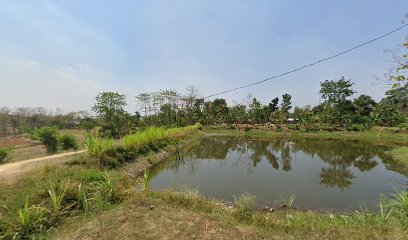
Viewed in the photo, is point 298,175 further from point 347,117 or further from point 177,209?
point 347,117

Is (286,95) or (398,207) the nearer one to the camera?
(398,207)

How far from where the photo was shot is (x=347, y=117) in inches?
1281

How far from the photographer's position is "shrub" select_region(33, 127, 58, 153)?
1271 centimetres

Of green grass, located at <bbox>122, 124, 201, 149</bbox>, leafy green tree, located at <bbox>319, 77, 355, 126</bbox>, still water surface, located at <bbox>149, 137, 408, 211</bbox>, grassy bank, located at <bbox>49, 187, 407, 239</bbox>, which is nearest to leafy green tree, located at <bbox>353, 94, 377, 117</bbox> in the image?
leafy green tree, located at <bbox>319, 77, 355, 126</bbox>

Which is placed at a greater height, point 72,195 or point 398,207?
point 72,195

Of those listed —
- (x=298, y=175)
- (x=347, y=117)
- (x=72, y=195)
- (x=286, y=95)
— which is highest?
(x=286, y=95)

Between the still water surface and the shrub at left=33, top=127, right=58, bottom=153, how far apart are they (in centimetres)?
593

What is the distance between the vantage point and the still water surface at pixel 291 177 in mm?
7969

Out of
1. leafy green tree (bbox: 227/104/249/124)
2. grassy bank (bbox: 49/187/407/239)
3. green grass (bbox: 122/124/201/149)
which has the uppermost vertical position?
leafy green tree (bbox: 227/104/249/124)

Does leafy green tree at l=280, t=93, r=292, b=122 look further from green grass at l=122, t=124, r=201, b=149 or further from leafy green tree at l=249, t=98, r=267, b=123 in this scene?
green grass at l=122, t=124, r=201, b=149

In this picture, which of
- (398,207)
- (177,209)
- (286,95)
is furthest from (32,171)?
(286,95)

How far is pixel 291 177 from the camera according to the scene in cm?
1059

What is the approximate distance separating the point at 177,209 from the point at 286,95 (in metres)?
39.6

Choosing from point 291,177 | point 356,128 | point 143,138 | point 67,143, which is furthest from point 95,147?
point 356,128
